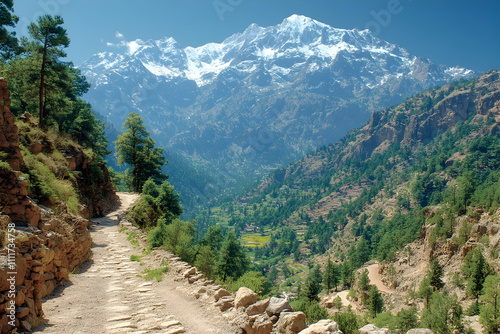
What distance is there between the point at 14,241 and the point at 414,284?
8404cm

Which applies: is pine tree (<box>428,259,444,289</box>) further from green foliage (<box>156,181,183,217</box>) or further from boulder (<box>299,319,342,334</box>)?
boulder (<box>299,319,342,334</box>)

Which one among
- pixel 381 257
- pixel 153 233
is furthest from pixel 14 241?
pixel 381 257

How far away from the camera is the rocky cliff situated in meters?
8.37

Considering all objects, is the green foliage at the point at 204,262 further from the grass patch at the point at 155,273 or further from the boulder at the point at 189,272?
the boulder at the point at 189,272

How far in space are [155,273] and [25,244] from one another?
767cm

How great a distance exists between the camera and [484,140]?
7279 inches

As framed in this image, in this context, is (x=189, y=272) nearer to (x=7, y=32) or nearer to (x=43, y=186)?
(x=43, y=186)

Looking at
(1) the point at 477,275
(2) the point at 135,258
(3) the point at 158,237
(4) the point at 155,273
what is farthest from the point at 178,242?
(1) the point at 477,275

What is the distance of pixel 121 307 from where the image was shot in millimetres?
11531

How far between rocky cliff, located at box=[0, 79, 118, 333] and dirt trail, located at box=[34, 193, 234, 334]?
756mm

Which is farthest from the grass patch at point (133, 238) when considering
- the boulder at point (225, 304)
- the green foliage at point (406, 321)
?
the green foliage at point (406, 321)

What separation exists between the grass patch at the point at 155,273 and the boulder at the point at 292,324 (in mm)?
8767

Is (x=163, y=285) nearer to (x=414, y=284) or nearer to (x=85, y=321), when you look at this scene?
(x=85, y=321)

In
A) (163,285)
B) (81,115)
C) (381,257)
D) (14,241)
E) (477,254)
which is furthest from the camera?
(381,257)
